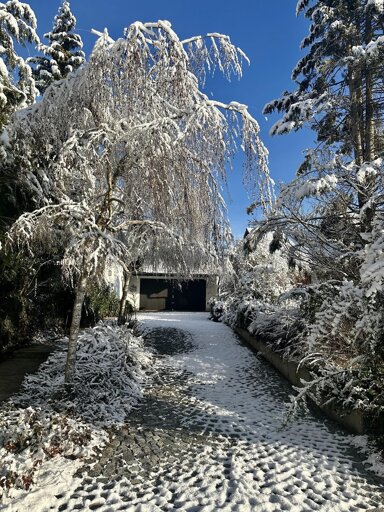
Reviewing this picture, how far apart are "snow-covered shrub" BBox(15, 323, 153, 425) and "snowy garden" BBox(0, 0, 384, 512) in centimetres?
4

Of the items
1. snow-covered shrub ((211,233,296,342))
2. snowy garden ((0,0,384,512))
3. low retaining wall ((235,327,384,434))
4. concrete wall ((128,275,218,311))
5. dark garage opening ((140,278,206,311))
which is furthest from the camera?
dark garage opening ((140,278,206,311))

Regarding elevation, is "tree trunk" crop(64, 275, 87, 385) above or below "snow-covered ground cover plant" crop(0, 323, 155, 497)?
above

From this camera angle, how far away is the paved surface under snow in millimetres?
2982

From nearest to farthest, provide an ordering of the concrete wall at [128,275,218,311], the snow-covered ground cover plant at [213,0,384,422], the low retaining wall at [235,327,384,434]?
the low retaining wall at [235,327,384,434] < the snow-covered ground cover plant at [213,0,384,422] < the concrete wall at [128,275,218,311]

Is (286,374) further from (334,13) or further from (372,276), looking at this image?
(334,13)

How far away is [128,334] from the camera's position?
8.16 meters

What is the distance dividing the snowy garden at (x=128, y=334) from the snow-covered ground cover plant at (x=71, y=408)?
0.09ft

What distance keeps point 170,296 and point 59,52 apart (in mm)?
16252

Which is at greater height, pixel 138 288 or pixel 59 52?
pixel 59 52

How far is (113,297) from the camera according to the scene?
47.5 feet

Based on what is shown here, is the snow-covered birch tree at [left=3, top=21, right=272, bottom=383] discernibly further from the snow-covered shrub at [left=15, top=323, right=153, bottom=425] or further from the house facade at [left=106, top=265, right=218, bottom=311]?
the house facade at [left=106, top=265, right=218, bottom=311]

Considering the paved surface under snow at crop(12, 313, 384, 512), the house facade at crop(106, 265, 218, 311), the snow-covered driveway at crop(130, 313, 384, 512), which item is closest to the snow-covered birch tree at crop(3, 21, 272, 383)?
the paved surface under snow at crop(12, 313, 384, 512)

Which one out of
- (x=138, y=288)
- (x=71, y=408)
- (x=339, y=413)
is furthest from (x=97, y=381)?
(x=138, y=288)

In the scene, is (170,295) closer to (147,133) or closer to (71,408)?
(71,408)
